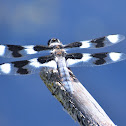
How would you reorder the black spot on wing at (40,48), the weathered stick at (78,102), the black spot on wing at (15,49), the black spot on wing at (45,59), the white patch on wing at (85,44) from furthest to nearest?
the white patch on wing at (85,44) < the black spot on wing at (40,48) < the black spot on wing at (15,49) < the black spot on wing at (45,59) < the weathered stick at (78,102)

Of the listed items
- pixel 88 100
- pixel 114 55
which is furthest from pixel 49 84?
pixel 114 55

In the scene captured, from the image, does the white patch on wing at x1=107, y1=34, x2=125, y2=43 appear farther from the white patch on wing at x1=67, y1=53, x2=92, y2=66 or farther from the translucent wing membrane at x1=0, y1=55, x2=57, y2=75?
the translucent wing membrane at x1=0, y1=55, x2=57, y2=75

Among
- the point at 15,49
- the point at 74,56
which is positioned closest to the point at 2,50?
the point at 15,49

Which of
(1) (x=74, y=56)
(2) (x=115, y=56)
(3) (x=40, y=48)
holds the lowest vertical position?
(2) (x=115, y=56)

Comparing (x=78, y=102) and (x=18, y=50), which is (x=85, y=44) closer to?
(x=18, y=50)

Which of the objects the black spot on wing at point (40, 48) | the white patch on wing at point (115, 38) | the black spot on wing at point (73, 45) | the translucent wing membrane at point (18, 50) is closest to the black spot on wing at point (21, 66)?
the translucent wing membrane at point (18, 50)

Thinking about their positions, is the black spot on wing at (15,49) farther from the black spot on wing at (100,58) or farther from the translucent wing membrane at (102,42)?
the black spot on wing at (100,58)

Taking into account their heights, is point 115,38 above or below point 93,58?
above

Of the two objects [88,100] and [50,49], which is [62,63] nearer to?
[50,49]
